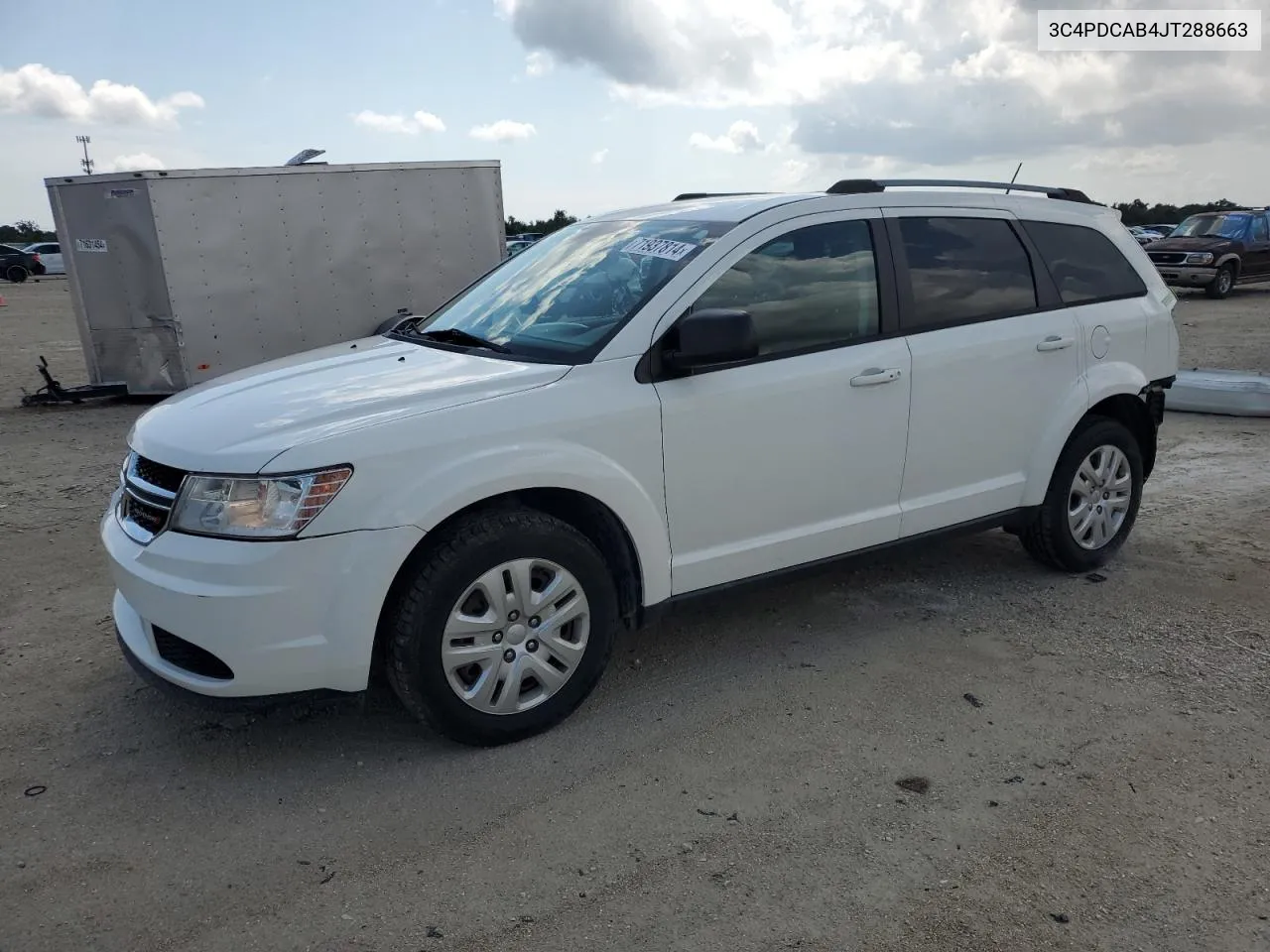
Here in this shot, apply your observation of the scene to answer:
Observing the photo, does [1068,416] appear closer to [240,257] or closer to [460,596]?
[460,596]

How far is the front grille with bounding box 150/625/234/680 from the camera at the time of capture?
3053mm

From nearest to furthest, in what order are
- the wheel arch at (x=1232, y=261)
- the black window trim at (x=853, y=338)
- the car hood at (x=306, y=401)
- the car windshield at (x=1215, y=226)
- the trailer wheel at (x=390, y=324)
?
the car hood at (x=306, y=401)
the black window trim at (x=853, y=338)
the trailer wheel at (x=390, y=324)
the wheel arch at (x=1232, y=261)
the car windshield at (x=1215, y=226)

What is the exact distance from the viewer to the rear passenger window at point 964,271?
4156 millimetres

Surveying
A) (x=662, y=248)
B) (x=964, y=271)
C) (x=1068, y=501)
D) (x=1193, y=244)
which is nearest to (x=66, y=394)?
(x=662, y=248)

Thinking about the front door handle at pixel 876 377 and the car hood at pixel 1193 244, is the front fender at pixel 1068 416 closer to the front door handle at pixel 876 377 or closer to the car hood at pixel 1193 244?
the front door handle at pixel 876 377

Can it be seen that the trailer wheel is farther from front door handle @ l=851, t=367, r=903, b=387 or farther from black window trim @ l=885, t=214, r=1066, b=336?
black window trim @ l=885, t=214, r=1066, b=336

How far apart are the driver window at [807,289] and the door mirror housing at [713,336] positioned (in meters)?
0.25

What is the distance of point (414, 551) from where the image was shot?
315cm

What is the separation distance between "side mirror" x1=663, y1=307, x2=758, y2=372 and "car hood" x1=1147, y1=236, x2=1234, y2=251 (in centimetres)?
2020

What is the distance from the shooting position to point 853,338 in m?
3.96

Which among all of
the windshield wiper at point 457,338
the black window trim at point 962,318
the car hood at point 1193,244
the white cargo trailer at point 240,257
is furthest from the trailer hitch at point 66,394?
the car hood at point 1193,244

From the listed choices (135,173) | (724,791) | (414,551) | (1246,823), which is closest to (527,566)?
(414,551)

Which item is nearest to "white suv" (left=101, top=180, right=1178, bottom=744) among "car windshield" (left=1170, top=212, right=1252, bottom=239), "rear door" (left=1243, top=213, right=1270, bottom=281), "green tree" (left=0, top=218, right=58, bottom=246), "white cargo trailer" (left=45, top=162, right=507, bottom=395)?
"white cargo trailer" (left=45, top=162, right=507, bottom=395)

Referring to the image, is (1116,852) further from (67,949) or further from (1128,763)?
(67,949)
